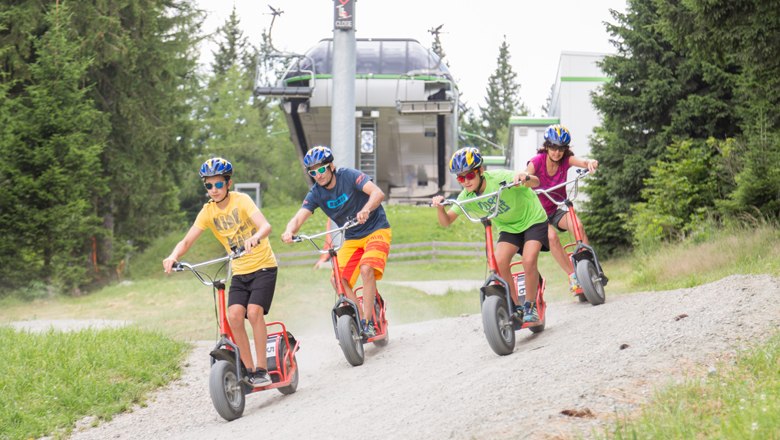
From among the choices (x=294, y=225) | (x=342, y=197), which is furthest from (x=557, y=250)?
(x=294, y=225)

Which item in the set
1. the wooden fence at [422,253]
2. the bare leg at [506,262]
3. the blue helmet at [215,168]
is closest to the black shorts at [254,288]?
the blue helmet at [215,168]

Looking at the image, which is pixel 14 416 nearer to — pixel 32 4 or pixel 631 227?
pixel 631 227

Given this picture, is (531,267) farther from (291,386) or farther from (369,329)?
(291,386)

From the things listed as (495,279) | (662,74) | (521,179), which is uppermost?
(662,74)

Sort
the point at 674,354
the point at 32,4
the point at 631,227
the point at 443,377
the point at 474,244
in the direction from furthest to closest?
1. the point at 474,244
2. the point at 32,4
3. the point at 631,227
4. the point at 443,377
5. the point at 674,354

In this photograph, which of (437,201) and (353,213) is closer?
(437,201)

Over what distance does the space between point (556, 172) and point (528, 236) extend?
1287 mm

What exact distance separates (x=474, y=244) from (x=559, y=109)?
42.1 feet

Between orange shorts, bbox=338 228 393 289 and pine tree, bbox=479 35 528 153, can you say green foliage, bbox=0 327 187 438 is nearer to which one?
orange shorts, bbox=338 228 393 289

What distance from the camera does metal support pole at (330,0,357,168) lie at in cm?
1750

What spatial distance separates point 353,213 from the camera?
10.4 metres

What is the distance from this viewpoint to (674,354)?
678 centimetres

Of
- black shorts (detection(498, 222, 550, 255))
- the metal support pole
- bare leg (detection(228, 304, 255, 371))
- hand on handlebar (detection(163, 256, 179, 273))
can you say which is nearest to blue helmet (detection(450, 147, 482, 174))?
black shorts (detection(498, 222, 550, 255))

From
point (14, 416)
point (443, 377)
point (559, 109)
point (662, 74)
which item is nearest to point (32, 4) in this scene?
point (662, 74)
